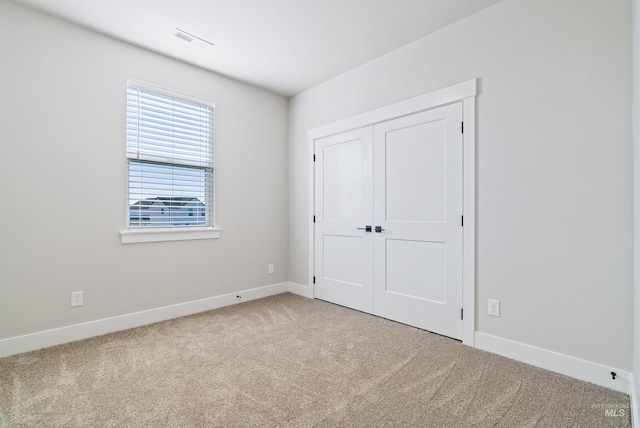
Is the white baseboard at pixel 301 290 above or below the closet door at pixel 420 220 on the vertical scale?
below

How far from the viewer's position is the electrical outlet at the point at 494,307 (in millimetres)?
2383

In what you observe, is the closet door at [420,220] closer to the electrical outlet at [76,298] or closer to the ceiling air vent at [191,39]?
the ceiling air vent at [191,39]

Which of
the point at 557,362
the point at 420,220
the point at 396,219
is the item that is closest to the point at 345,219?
the point at 396,219

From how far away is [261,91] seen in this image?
4.04 meters

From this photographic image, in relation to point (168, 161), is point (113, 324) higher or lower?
lower

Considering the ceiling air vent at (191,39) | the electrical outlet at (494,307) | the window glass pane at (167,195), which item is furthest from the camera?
the window glass pane at (167,195)

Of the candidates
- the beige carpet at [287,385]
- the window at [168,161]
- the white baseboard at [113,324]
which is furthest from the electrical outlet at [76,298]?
the window at [168,161]

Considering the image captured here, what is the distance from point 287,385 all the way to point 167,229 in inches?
82.9

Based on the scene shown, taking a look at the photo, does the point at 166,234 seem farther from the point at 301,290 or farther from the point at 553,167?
the point at 553,167

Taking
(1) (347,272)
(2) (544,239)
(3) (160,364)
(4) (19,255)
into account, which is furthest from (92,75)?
(2) (544,239)

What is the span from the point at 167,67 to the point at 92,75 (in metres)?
0.71

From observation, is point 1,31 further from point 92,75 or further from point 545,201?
point 545,201

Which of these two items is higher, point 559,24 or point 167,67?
point 167,67

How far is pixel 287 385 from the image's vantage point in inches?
76.3
